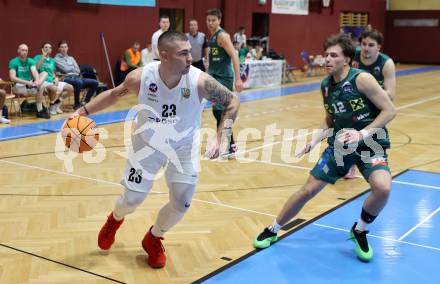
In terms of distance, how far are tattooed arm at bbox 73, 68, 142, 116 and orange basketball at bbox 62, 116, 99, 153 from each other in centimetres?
22

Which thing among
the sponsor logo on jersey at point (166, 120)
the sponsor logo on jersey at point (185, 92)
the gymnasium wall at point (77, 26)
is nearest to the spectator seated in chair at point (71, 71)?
the gymnasium wall at point (77, 26)

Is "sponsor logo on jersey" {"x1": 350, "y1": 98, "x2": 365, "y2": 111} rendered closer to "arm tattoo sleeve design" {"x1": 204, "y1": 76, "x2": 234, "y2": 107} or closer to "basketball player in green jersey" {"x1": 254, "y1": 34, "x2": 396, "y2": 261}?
"basketball player in green jersey" {"x1": 254, "y1": 34, "x2": 396, "y2": 261}

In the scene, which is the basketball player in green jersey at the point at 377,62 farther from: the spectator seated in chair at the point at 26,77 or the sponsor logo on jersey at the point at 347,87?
the spectator seated in chair at the point at 26,77

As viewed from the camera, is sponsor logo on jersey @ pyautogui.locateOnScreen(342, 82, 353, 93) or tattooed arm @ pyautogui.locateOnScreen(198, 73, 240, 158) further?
sponsor logo on jersey @ pyautogui.locateOnScreen(342, 82, 353, 93)

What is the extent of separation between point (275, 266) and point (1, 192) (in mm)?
3504

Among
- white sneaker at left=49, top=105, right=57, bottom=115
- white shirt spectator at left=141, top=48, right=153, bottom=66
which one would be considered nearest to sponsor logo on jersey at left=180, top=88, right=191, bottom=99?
white sneaker at left=49, top=105, right=57, bottom=115

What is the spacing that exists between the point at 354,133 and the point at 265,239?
127 centimetres

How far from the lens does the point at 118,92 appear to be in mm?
4223

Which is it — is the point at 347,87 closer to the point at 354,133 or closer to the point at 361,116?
the point at 361,116

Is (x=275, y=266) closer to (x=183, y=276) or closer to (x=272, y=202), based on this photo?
(x=183, y=276)

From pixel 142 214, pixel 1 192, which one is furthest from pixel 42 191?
pixel 142 214

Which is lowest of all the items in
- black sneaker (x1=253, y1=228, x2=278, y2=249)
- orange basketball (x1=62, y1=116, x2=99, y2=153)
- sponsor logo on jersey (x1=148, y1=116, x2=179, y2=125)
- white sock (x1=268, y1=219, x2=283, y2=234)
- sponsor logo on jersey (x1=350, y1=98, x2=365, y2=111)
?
black sneaker (x1=253, y1=228, x2=278, y2=249)

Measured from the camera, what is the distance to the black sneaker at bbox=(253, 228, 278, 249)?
15.9 ft

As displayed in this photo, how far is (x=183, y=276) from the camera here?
4246 mm
